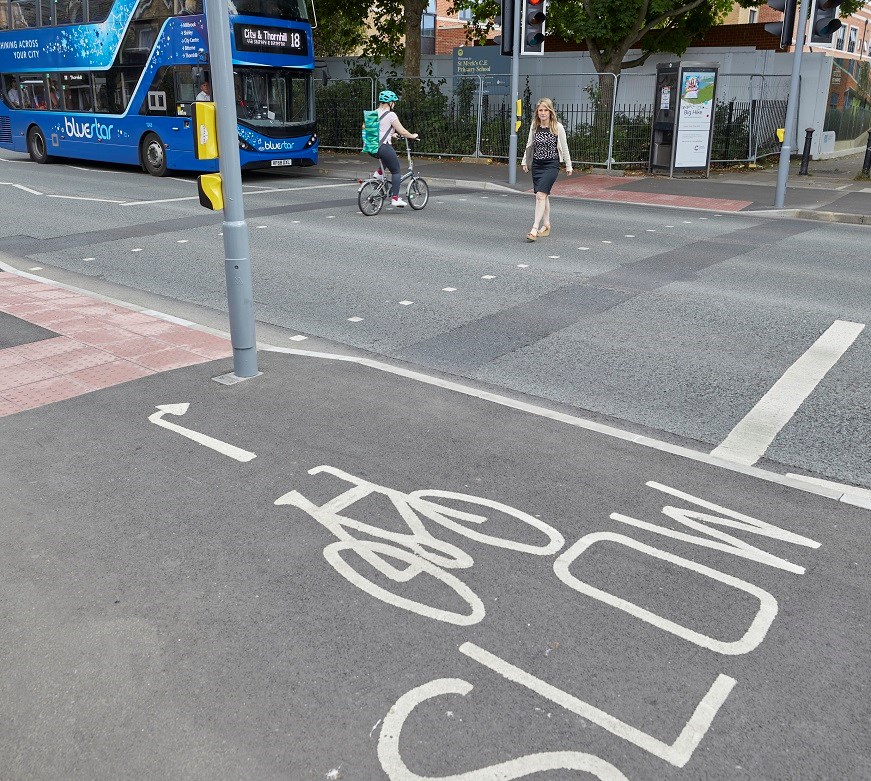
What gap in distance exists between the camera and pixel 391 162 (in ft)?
48.2

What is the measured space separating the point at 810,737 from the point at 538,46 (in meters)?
17.1

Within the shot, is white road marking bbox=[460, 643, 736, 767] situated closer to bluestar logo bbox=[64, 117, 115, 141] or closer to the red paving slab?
the red paving slab

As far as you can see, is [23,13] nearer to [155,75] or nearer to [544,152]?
[155,75]

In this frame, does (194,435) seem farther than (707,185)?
No

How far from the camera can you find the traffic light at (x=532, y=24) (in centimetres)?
1739

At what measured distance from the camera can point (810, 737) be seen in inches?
115

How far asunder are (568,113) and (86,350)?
19.4 metres

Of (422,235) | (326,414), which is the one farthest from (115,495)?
(422,235)

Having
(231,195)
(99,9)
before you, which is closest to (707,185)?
(99,9)

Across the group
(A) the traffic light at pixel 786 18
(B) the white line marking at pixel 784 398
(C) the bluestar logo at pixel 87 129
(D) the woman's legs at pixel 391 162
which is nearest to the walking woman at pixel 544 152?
(D) the woman's legs at pixel 391 162

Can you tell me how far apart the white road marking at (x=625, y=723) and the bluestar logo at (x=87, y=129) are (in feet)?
71.7

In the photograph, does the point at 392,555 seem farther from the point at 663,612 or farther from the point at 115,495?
the point at 115,495

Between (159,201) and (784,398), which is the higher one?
(159,201)

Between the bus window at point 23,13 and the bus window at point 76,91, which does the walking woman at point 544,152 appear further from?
the bus window at point 23,13
